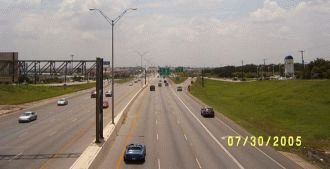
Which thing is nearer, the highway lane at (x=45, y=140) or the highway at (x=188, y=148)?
the highway lane at (x=45, y=140)

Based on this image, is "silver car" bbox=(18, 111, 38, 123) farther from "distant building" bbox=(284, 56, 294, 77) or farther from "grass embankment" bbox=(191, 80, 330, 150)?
"distant building" bbox=(284, 56, 294, 77)

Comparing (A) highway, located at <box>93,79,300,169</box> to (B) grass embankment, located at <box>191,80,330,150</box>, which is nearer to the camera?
(A) highway, located at <box>93,79,300,169</box>

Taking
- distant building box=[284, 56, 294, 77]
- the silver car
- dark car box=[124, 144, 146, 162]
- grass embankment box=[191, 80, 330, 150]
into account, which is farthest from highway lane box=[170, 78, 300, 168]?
distant building box=[284, 56, 294, 77]

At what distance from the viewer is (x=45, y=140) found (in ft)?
128

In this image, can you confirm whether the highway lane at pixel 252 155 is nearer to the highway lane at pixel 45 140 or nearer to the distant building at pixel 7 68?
the highway lane at pixel 45 140

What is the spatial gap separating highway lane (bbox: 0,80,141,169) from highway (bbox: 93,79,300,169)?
302 centimetres

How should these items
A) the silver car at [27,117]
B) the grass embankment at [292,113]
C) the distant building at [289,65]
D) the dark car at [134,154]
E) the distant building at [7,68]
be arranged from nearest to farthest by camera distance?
the dark car at [134,154] < the grass embankment at [292,113] < the distant building at [7,68] < the silver car at [27,117] < the distant building at [289,65]

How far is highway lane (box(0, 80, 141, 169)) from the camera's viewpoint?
1147 inches

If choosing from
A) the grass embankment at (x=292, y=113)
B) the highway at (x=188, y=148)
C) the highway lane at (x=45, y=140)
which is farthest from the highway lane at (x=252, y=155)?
the highway lane at (x=45, y=140)

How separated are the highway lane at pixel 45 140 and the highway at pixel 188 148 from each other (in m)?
3.02

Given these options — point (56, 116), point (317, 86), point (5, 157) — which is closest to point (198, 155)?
point (5, 157)

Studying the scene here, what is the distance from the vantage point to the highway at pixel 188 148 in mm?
29516

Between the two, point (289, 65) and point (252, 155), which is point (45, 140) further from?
point (289, 65)

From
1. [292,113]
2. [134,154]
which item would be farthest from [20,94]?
[134,154]
